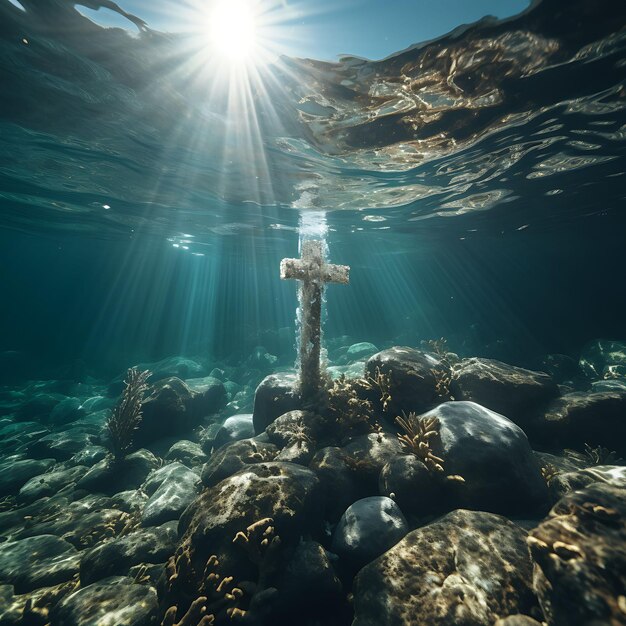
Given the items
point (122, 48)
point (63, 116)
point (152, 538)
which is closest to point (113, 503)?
point (152, 538)

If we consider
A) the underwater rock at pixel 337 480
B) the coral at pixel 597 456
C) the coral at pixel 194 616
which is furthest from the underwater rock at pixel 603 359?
the coral at pixel 194 616

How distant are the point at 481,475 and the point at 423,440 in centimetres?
112

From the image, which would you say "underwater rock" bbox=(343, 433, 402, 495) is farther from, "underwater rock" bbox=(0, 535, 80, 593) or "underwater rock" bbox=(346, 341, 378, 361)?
"underwater rock" bbox=(346, 341, 378, 361)

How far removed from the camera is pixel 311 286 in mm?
8109

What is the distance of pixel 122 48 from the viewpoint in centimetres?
784

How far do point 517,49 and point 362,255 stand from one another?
3257cm

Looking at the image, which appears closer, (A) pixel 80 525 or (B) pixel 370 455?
(B) pixel 370 455

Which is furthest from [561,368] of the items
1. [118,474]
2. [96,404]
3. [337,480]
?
[96,404]

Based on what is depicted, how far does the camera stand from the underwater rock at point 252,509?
14.0 feet

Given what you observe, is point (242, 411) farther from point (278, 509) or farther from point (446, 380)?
point (278, 509)

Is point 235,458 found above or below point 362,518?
above

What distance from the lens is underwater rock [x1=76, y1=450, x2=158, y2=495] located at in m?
9.46

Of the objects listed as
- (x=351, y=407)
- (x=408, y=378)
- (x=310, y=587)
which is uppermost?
(x=408, y=378)

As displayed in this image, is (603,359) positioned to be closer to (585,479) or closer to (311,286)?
(585,479)
